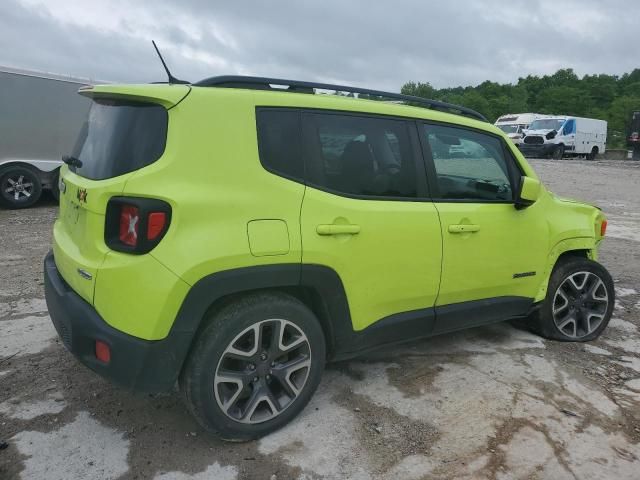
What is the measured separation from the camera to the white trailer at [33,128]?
8867 mm

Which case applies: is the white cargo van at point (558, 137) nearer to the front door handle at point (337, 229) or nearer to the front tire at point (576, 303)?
the front tire at point (576, 303)

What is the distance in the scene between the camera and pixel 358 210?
2.88 m

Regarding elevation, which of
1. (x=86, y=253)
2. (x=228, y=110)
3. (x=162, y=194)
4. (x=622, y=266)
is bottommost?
(x=622, y=266)

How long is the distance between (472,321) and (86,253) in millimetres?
2419

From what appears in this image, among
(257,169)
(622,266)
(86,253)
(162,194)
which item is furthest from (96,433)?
(622,266)

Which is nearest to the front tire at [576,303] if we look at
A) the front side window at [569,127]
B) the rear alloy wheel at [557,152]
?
the rear alloy wheel at [557,152]

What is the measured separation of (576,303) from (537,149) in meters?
26.2

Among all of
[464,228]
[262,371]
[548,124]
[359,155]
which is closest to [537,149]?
[548,124]

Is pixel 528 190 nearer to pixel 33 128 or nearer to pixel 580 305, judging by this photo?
pixel 580 305

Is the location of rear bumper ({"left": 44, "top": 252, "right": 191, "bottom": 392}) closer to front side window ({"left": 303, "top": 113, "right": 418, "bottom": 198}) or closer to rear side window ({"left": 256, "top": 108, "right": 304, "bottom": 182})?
rear side window ({"left": 256, "top": 108, "right": 304, "bottom": 182})

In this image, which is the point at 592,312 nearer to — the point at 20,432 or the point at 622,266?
the point at 622,266

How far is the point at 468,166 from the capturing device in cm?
360

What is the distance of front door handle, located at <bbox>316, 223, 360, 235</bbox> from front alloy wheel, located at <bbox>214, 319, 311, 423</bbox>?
0.50 m

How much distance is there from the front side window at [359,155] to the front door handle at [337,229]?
0.64 ft
